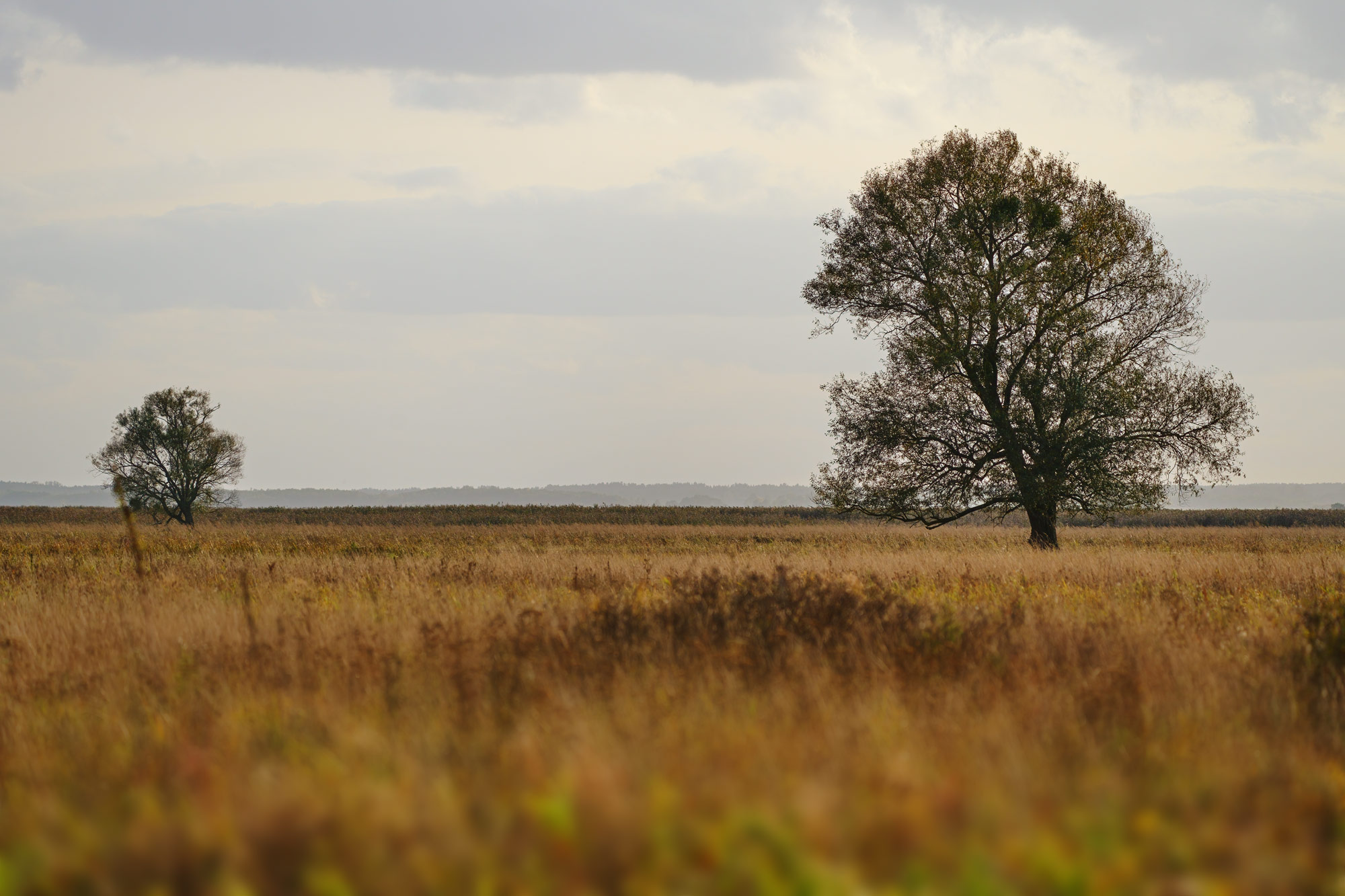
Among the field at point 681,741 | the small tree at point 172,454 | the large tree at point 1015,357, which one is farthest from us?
the small tree at point 172,454

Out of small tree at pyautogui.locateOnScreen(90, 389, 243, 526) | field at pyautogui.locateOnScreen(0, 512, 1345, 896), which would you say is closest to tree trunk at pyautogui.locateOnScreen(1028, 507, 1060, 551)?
field at pyautogui.locateOnScreen(0, 512, 1345, 896)

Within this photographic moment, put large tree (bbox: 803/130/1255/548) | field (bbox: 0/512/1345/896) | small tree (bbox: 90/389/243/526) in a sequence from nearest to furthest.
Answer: field (bbox: 0/512/1345/896) → large tree (bbox: 803/130/1255/548) → small tree (bbox: 90/389/243/526)

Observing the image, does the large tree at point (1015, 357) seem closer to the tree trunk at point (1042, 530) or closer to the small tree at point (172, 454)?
the tree trunk at point (1042, 530)

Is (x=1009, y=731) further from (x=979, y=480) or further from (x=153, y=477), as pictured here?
(x=153, y=477)

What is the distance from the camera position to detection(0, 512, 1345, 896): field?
3.27m

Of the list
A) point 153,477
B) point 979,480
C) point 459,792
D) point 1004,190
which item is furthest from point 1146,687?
point 153,477

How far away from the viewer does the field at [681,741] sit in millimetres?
3271

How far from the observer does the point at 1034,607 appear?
998cm

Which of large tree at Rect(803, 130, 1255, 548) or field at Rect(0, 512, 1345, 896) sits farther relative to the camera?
large tree at Rect(803, 130, 1255, 548)

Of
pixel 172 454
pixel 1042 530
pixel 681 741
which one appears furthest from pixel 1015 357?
pixel 172 454

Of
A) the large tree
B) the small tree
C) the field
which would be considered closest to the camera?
the field

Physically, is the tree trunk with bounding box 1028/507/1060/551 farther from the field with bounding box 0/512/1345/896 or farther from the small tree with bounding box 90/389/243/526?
the small tree with bounding box 90/389/243/526

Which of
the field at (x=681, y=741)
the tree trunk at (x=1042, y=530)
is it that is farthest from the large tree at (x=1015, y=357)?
the field at (x=681, y=741)

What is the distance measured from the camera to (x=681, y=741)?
4848 mm
